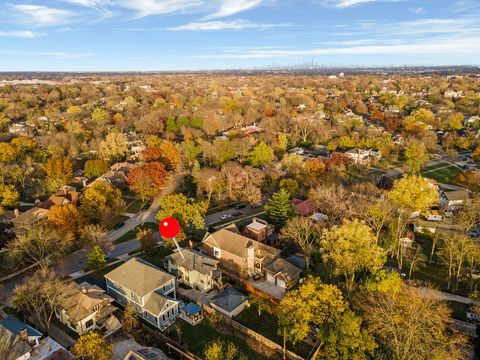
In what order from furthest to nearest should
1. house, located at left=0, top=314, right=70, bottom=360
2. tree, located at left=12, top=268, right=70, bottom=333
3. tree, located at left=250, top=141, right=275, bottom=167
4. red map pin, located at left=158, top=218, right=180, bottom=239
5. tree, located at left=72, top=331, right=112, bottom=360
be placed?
tree, located at left=250, top=141, right=275, bottom=167 < red map pin, located at left=158, top=218, right=180, bottom=239 < tree, located at left=12, top=268, right=70, bottom=333 < house, located at left=0, top=314, right=70, bottom=360 < tree, located at left=72, top=331, right=112, bottom=360

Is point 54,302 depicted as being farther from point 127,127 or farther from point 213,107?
point 213,107

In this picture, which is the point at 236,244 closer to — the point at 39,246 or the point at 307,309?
the point at 307,309

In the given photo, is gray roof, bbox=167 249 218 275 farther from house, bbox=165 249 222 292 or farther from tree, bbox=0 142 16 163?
tree, bbox=0 142 16 163

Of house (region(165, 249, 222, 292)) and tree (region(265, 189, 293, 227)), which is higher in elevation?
tree (region(265, 189, 293, 227))

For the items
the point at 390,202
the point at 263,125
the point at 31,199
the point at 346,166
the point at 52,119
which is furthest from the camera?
the point at 52,119

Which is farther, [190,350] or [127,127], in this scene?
[127,127]

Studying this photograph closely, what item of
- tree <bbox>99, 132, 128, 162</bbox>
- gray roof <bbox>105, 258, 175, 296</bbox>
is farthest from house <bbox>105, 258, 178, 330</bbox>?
tree <bbox>99, 132, 128, 162</bbox>

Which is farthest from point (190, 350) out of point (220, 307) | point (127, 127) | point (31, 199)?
point (127, 127)
